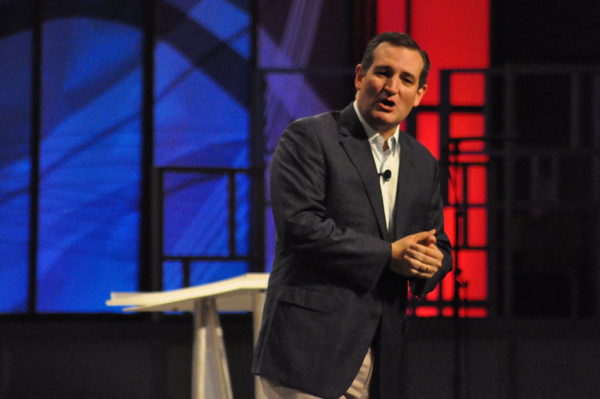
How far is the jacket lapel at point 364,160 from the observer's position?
1.20 m

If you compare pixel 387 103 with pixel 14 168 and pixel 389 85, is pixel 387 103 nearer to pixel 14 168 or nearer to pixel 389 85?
pixel 389 85

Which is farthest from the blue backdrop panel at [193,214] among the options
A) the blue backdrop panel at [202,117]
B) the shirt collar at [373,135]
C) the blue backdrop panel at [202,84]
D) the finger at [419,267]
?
the finger at [419,267]

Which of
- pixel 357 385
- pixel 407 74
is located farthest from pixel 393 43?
pixel 357 385

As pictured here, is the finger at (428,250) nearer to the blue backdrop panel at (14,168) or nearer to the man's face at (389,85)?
the man's face at (389,85)

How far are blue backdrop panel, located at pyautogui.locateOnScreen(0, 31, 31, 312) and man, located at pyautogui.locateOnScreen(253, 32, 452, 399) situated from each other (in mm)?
4716

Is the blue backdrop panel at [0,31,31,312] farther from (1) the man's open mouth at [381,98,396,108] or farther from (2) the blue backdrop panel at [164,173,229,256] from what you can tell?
(1) the man's open mouth at [381,98,396,108]

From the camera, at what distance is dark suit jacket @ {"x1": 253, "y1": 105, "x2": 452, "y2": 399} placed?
1.15 metres

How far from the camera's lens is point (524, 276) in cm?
552

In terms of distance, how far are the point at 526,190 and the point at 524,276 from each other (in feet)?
2.31

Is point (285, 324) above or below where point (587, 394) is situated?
above

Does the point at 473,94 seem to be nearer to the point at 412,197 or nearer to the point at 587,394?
the point at 587,394

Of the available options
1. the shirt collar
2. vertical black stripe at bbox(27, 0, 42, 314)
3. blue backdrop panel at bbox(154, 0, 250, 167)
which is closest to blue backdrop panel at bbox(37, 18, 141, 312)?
vertical black stripe at bbox(27, 0, 42, 314)

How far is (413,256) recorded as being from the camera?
1.16m

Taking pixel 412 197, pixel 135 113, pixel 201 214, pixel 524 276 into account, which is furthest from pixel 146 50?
pixel 412 197
